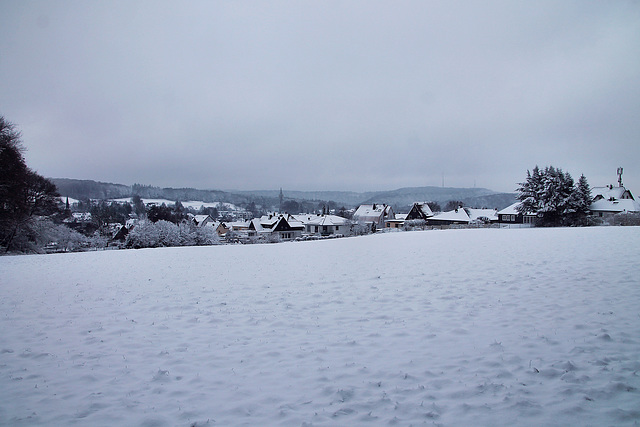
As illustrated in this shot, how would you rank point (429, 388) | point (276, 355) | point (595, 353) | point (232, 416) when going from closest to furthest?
point (232, 416), point (429, 388), point (595, 353), point (276, 355)

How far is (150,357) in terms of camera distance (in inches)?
206

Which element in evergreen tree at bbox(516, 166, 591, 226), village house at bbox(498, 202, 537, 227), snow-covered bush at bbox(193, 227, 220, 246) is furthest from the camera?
village house at bbox(498, 202, 537, 227)

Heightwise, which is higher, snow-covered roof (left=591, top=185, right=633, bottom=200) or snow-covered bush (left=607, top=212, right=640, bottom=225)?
snow-covered roof (left=591, top=185, right=633, bottom=200)

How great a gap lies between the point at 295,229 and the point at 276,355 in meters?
65.2

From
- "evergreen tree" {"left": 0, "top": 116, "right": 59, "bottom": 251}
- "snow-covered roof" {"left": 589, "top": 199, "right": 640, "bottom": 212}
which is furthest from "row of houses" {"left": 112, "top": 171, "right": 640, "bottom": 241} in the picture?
"evergreen tree" {"left": 0, "top": 116, "right": 59, "bottom": 251}

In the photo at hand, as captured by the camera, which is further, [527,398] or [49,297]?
[49,297]

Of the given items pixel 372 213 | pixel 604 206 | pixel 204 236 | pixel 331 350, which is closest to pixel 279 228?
pixel 372 213

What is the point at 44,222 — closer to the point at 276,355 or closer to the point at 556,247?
the point at 276,355

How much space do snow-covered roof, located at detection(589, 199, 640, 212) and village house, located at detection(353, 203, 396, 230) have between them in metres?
37.8

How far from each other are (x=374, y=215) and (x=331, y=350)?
71.5 meters

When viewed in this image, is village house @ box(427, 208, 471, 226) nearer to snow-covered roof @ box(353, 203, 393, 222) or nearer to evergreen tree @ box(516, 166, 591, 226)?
snow-covered roof @ box(353, 203, 393, 222)

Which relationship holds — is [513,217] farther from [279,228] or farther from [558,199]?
[279,228]

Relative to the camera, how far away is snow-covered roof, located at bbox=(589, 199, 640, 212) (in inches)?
1849

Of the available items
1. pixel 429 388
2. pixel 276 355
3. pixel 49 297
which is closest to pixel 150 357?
pixel 276 355
